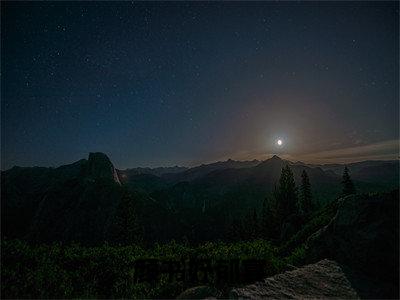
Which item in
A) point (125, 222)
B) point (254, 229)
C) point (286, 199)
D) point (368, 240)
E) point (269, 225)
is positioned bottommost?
point (254, 229)

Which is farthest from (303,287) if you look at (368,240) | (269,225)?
(269,225)

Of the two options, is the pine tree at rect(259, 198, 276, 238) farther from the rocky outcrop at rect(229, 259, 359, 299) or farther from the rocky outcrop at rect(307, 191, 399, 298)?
the rocky outcrop at rect(229, 259, 359, 299)

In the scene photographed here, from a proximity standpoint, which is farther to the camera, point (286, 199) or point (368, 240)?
point (286, 199)

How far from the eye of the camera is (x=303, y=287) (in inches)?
328

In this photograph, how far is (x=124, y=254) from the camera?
10.9 meters

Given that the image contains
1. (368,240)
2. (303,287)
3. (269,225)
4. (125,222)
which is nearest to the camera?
(303,287)

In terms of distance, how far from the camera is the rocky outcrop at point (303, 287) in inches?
304

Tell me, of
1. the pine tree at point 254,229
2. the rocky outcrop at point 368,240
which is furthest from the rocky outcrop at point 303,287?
the pine tree at point 254,229

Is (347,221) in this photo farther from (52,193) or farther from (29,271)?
(52,193)

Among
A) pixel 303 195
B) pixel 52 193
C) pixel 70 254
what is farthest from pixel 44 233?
pixel 70 254

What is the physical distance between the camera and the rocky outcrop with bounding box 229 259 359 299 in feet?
25.3

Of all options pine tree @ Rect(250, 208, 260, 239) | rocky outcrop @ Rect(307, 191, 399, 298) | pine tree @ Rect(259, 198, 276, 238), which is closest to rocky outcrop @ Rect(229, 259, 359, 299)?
rocky outcrop @ Rect(307, 191, 399, 298)

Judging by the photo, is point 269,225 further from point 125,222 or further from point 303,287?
point 303,287

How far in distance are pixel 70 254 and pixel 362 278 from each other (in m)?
Result: 10.5
